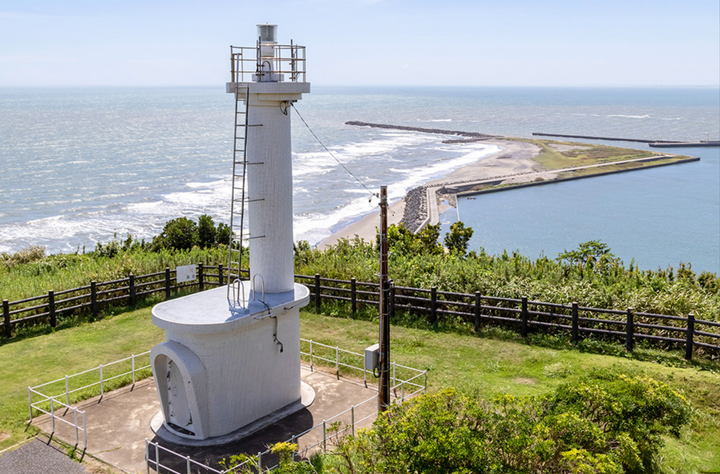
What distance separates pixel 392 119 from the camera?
18775cm

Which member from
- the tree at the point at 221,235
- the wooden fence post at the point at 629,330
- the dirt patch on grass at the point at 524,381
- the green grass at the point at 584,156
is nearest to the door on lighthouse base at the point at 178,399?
the dirt patch on grass at the point at 524,381

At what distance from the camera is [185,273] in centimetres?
1800

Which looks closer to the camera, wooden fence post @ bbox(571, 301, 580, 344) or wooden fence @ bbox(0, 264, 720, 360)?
wooden fence @ bbox(0, 264, 720, 360)

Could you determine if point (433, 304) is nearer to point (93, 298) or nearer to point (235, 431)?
point (235, 431)

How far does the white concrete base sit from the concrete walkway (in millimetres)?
87

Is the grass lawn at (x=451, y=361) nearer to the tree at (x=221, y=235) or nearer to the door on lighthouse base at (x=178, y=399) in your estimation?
the door on lighthouse base at (x=178, y=399)

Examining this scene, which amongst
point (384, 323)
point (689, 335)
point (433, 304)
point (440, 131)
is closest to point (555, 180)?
point (440, 131)

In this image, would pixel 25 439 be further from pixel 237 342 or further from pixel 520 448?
pixel 520 448

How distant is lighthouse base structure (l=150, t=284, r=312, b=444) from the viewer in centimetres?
1061

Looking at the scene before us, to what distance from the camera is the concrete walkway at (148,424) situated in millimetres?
10312

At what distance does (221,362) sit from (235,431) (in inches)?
52.6

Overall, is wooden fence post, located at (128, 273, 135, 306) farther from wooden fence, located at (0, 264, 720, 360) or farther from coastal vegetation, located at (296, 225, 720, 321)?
coastal vegetation, located at (296, 225, 720, 321)

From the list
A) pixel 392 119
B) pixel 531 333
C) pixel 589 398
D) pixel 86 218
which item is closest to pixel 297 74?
pixel 589 398

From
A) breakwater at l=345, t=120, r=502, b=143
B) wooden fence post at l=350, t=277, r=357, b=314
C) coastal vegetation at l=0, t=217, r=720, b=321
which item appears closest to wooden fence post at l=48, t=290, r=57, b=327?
coastal vegetation at l=0, t=217, r=720, b=321
